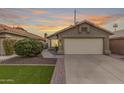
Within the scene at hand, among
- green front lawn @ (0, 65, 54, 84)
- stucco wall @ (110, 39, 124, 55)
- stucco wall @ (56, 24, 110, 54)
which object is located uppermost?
stucco wall @ (56, 24, 110, 54)

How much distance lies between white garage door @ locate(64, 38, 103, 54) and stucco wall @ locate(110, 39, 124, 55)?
1.99 meters

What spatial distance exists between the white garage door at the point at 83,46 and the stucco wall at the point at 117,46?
1.99m

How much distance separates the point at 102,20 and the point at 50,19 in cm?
637

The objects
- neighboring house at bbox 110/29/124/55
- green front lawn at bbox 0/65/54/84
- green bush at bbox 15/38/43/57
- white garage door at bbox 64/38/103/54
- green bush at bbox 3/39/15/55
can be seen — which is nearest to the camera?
green front lawn at bbox 0/65/54/84

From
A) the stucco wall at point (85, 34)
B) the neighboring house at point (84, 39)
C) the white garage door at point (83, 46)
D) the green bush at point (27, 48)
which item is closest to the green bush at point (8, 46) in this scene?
the green bush at point (27, 48)

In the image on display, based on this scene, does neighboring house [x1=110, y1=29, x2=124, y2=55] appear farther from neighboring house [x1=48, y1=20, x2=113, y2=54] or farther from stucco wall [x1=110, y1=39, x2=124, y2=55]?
neighboring house [x1=48, y1=20, x2=113, y2=54]

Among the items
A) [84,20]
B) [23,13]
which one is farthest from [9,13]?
[84,20]

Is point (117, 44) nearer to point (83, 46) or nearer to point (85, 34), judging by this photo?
point (85, 34)

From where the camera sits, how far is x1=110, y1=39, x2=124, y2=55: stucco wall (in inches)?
748

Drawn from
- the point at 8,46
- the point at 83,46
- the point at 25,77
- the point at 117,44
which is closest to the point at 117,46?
the point at 117,44

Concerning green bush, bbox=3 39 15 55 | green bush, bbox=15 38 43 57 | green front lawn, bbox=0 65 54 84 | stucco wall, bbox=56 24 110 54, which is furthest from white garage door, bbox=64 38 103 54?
green front lawn, bbox=0 65 54 84

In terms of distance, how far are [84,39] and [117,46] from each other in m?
3.90
